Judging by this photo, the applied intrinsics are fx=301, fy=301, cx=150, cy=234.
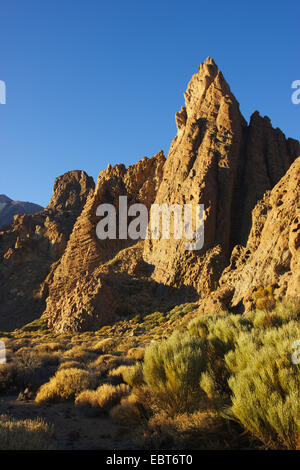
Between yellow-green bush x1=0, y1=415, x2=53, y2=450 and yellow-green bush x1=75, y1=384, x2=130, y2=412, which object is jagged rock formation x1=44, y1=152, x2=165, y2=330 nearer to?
yellow-green bush x1=75, y1=384, x2=130, y2=412

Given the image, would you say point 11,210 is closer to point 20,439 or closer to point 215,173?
point 215,173

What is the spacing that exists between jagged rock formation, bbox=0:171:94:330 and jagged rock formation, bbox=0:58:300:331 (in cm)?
40

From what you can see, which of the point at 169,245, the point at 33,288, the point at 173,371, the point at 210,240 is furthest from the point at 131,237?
the point at 173,371

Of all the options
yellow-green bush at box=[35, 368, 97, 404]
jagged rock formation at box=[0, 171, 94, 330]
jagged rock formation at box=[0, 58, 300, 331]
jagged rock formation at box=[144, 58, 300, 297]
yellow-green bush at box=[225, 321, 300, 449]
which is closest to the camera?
yellow-green bush at box=[225, 321, 300, 449]

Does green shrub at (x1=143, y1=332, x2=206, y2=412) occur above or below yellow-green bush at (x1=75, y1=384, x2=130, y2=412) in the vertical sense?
above

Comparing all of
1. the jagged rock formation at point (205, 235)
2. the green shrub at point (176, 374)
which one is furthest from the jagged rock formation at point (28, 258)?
the green shrub at point (176, 374)

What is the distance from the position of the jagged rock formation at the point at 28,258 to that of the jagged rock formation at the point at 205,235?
15.8 inches

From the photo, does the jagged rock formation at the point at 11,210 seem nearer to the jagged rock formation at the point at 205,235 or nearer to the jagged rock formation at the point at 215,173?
the jagged rock formation at the point at 205,235

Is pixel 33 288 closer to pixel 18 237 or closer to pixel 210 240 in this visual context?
pixel 18 237

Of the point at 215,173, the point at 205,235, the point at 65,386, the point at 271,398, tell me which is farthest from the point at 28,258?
the point at 271,398

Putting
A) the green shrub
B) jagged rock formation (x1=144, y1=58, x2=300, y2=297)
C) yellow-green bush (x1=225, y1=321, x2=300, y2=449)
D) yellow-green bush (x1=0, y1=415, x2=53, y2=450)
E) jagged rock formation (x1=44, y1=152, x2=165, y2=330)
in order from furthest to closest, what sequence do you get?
jagged rock formation (x1=144, y1=58, x2=300, y2=297)
jagged rock formation (x1=44, y1=152, x2=165, y2=330)
the green shrub
yellow-green bush (x1=0, y1=415, x2=53, y2=450)
yellow-green bush (x1=225, y1=321, x2=300, y2=449)

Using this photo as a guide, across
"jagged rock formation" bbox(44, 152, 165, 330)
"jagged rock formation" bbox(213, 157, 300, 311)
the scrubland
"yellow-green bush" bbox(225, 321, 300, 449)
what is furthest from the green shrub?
"jagged rock formation" bbox(44, 152, 165, 330)

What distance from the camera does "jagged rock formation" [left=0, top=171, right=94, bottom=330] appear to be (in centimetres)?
4859

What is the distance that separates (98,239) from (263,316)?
36467mm
